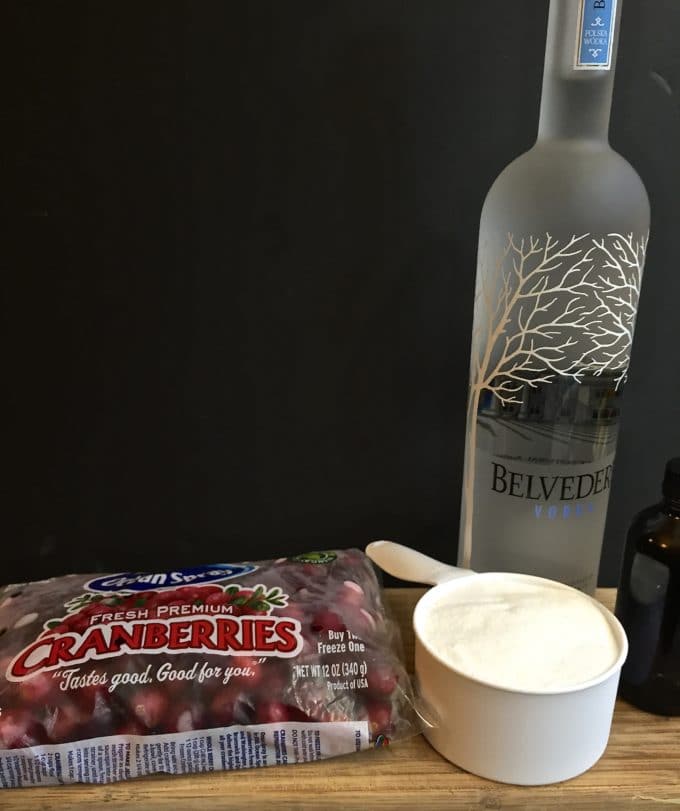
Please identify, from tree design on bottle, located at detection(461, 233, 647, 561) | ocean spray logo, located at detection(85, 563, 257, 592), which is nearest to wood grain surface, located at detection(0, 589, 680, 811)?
ocean spray logo, located at detection(85, 563, 257, 592)

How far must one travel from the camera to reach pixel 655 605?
463 millimetres

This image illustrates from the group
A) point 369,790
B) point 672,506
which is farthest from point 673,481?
point 369,790

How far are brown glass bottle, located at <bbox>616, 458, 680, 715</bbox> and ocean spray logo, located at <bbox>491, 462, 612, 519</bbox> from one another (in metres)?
0.05

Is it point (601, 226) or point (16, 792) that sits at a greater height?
point (601, 226)

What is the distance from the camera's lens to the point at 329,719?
43cm

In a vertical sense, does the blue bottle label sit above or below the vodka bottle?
above

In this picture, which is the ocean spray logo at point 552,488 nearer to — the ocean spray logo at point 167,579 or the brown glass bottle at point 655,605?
the brown glass bottle at point 655,605

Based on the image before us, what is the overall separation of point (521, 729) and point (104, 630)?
242 millimetres

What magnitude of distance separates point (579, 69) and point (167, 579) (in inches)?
16.2

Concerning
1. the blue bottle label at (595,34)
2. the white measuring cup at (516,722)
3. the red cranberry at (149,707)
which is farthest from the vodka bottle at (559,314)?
the red cranberry at (149,707)

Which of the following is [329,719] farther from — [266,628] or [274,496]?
[274,496]

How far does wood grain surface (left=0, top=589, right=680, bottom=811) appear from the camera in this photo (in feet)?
1.36

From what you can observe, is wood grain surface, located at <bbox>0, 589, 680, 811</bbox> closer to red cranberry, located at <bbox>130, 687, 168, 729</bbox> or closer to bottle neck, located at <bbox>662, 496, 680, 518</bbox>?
red cranberry, located at <bbox>130, 687, 168, 729</bbox>

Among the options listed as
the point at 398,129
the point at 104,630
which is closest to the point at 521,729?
the point at 104,630
